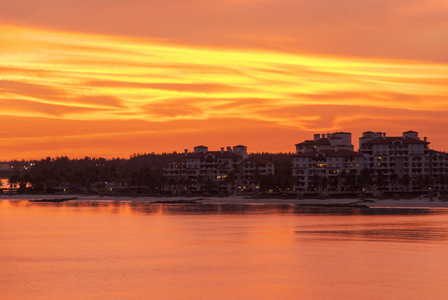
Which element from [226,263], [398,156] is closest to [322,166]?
[398,156]

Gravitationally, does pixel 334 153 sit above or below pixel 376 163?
above

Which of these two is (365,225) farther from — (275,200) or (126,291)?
(275,200)

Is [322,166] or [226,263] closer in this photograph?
[226,263]

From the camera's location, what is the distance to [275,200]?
16712cm

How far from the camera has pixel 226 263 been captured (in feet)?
148

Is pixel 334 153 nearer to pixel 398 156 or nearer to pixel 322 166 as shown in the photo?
pixel 322 166

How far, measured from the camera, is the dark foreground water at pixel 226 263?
112 feet

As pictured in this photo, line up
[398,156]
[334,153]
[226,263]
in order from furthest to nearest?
[334,153] < [398,156] < [226,263]

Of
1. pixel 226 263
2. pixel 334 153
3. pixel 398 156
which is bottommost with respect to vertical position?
pixel 226 263

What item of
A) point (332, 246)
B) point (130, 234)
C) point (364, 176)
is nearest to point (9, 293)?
point (332, 246)

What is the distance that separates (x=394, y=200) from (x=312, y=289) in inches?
4868

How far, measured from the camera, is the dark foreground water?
112 feet

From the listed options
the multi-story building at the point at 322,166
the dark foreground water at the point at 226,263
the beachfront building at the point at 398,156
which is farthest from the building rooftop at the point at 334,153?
the dark foreground water at the point at 226,263

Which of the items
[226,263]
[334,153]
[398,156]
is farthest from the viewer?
[334,153]
